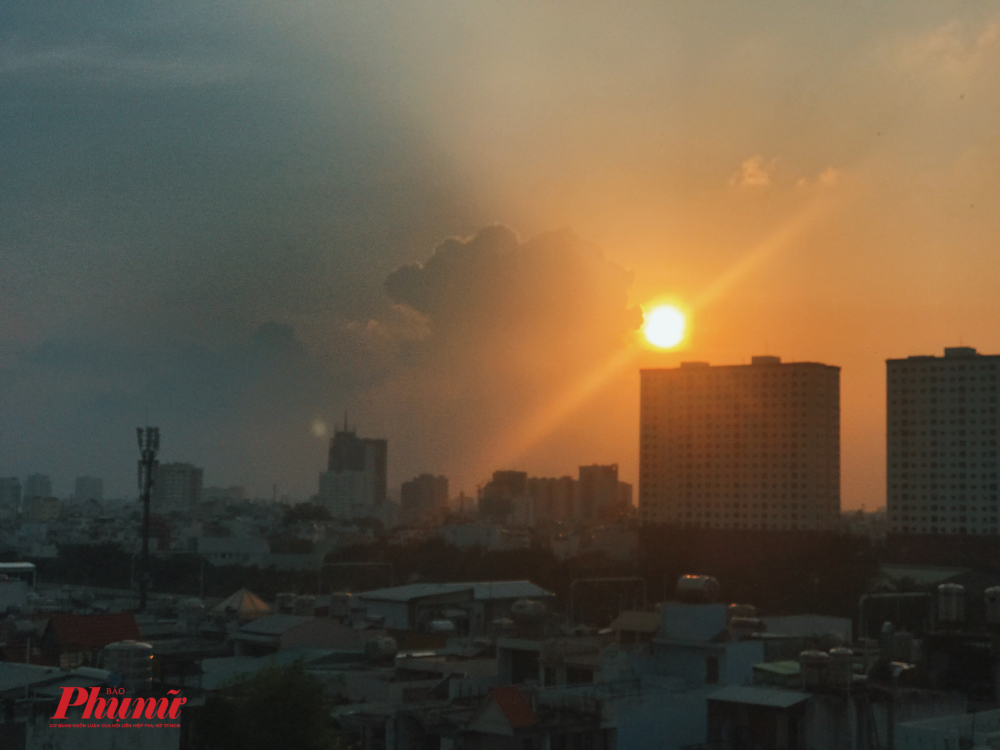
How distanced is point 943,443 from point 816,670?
36.0 meters

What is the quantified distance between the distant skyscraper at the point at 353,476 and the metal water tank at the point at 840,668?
287 feet

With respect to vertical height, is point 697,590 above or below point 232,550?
above

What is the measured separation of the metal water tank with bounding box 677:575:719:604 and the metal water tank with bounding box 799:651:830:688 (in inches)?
90.1

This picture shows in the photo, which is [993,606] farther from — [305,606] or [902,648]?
[305,606]

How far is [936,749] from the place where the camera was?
399 inches

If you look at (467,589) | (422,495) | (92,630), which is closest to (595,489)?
(422,495)

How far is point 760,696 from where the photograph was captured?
43.2ft

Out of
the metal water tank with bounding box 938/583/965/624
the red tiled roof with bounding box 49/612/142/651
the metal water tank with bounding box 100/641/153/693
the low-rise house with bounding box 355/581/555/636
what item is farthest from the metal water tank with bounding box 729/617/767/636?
the low-rise house with bounding box 355/581/555/636

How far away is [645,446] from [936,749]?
4525 centimetres

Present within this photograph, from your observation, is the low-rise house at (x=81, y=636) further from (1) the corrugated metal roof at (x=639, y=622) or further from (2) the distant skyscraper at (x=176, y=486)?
(2) the distant skyscraper at (x=176, y=486)

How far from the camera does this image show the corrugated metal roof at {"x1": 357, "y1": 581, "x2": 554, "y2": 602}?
93.9 ft

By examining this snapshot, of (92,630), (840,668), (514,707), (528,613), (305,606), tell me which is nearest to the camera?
(514,707)

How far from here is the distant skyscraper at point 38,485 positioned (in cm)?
12481

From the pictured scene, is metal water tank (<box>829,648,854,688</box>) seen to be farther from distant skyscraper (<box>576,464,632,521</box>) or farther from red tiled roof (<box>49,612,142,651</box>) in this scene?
distant skyscraper (<box>576,464,632,521</box>)
